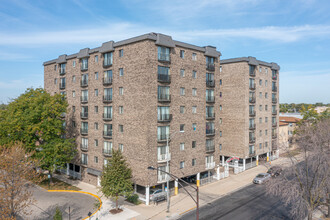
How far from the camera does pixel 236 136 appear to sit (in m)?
51.9

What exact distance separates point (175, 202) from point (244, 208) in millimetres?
9005

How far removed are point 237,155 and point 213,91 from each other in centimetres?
1697

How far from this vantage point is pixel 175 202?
3381 centimetres

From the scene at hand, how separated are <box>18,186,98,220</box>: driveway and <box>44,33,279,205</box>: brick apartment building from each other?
5093 mm

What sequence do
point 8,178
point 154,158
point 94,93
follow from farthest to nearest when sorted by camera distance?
point 94,93 → point 154,158 → point 8,178

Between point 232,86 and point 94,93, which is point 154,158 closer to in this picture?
point 94,93

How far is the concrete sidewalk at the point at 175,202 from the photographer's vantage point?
2986cm

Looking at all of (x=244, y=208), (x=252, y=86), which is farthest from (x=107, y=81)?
(x=252, y=86)

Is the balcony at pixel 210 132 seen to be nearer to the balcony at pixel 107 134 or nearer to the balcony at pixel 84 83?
the balcony at pixel 107 134

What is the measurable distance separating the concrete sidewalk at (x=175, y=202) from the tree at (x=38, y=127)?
23.3ft

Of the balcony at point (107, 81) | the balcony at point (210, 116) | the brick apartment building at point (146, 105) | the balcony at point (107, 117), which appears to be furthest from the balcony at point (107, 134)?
the balcony at point (210, 116)

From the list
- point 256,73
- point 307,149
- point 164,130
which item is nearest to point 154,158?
point 164,130

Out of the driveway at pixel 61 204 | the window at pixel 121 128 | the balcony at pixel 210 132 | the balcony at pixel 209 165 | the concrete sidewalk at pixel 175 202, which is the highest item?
the window at pixel 121 128

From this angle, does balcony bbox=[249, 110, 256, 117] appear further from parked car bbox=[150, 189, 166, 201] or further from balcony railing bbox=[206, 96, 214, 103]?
parked car bbox=[150, 189, 166, 201]
